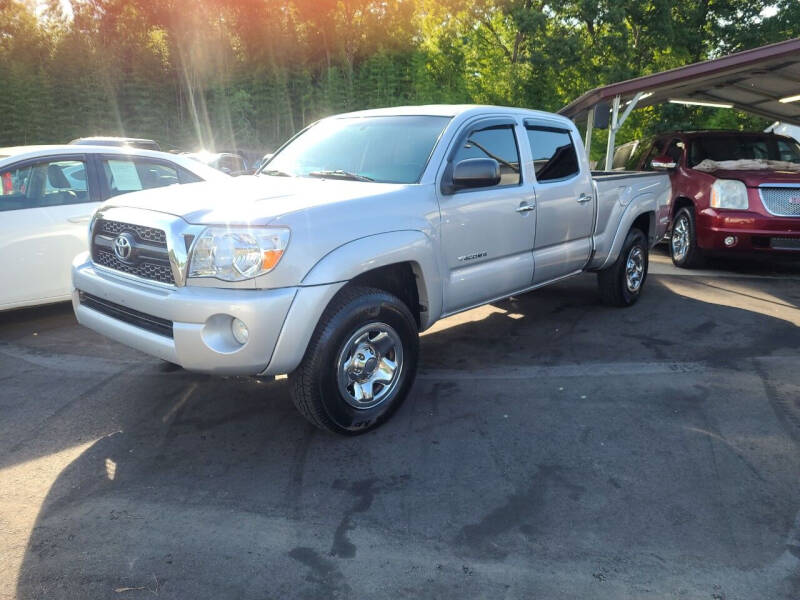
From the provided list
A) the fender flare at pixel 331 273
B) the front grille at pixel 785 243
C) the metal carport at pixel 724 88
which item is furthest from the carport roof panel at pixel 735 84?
the fender flare at pixel 331 273

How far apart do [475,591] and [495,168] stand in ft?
8.09

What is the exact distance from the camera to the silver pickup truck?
3104 millimetres

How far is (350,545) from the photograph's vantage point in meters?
2.62

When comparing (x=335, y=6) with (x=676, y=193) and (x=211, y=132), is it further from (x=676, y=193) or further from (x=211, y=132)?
(x=676, y=193)

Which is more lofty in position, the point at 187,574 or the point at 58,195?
the point at 58,195

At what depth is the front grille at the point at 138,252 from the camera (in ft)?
10.8

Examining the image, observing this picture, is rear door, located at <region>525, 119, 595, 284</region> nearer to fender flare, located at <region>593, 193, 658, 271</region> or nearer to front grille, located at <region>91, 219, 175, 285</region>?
fender flare, located at <region>593, 193, 658, 271</region>

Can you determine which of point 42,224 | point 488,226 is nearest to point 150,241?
point 488,226

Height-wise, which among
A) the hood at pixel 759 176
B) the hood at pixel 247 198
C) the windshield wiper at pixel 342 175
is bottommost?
the hood at pixel 759 176

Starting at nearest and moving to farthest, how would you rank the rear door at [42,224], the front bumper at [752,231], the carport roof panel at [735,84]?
the rear door at [42,224] → the front bumper at [752,231] → the carport roof panel at [735,84]

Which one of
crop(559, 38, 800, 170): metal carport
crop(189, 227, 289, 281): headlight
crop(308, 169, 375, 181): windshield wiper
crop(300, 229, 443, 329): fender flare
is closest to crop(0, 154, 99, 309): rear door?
crop(308, 169, 375, 181): windshield wiper

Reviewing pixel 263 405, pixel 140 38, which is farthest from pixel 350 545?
pixel 140 38

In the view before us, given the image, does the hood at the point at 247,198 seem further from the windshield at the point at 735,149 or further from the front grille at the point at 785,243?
the windshield at the point at 735,149

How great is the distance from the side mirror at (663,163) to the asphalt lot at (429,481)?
4.27 meters
